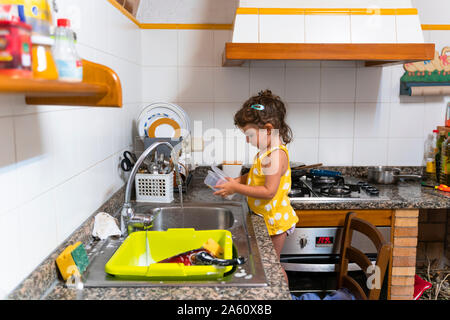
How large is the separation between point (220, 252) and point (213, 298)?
13.2 inches

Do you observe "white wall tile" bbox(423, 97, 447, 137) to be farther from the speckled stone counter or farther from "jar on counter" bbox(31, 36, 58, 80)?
"jar on counter" bbox(31, 36, 58, 80)

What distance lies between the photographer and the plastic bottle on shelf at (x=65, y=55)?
849mm

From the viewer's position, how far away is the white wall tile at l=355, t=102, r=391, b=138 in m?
2.46

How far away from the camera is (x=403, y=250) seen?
196 cm

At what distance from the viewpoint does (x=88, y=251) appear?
1.27 metres

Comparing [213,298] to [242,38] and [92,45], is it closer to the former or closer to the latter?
[92,45]

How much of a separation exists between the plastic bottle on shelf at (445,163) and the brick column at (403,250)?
0.39 m

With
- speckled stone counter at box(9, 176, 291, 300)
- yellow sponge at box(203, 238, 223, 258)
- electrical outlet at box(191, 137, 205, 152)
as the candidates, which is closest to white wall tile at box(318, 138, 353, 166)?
electrical outlet at box(191, 137, 205, 152)

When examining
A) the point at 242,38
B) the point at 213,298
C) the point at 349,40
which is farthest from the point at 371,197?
the point at 213,298

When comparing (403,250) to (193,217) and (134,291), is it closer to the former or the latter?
(193,217)

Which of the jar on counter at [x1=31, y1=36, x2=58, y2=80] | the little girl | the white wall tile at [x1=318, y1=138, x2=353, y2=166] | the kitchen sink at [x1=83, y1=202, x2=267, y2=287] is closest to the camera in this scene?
the jar on counter at [x1=31, y1=36, x2=58, y2=80]

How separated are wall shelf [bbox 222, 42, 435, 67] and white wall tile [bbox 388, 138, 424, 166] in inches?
28.2

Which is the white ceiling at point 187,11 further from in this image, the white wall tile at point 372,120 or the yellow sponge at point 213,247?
the yellow sponge at point 213,247

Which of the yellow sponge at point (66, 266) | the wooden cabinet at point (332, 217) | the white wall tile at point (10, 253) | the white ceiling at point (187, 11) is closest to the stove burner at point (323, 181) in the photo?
the wooden cabinet at point (332, 217)
